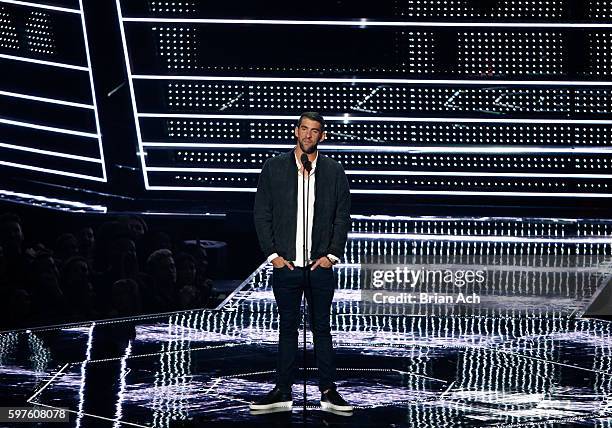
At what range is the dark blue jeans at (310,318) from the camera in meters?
5.36

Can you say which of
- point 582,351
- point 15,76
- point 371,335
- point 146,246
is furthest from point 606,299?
point 15,76

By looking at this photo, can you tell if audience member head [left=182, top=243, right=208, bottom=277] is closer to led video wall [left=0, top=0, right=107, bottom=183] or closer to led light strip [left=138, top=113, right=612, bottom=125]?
led video wall [left=0, top=0, right=107, bottom=183]

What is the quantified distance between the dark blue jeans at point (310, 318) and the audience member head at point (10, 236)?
3592 millimetres

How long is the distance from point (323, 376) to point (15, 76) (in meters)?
5.60

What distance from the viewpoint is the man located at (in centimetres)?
534

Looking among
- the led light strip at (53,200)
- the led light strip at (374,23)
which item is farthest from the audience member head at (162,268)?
the led light strip at (374,23)

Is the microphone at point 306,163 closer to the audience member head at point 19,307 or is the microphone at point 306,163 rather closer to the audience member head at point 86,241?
the audience member head at point 19,307

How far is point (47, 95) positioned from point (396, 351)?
446cm

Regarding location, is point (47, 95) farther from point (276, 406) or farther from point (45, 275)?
point (276, 406)

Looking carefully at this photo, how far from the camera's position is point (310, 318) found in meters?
5.38

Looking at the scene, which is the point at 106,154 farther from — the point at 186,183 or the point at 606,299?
the point at 606,299

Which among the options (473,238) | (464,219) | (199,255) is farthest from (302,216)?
(464,219)

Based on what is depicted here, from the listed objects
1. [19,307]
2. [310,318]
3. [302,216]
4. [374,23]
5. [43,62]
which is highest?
[374,23]

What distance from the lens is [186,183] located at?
1000 centimetres
